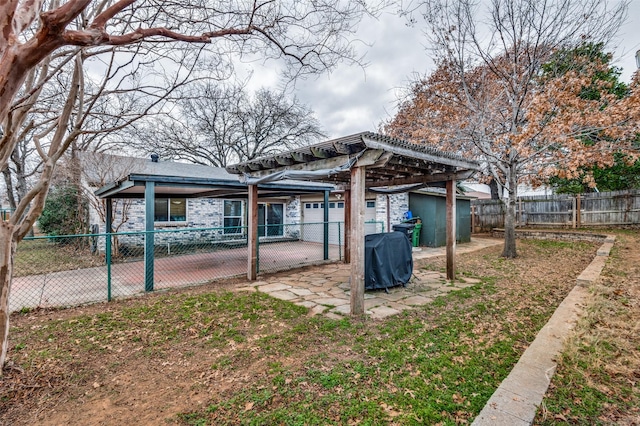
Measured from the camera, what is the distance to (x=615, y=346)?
285 centimetres

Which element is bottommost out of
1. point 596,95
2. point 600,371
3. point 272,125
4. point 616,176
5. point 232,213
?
point 600,371

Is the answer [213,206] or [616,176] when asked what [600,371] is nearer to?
[213,206]

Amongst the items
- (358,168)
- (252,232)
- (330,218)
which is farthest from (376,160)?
(330,218)

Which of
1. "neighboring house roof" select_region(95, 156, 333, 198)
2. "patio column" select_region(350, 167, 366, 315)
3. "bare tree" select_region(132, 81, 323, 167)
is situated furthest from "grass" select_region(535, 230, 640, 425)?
"bare tree" select_region(132, 81, 323, 167)

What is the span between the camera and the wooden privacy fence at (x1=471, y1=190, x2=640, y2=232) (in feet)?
40.7

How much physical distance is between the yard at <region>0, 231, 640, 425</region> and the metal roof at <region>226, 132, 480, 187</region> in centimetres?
230

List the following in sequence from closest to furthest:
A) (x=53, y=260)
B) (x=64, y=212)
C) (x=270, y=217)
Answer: (x=53, y=260)
(x=64, y=212)
(x=270, y=217)

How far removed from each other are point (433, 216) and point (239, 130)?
13711 millimetres

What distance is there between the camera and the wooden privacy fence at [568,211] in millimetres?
12414

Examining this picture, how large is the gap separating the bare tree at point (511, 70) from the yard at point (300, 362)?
14.2ft

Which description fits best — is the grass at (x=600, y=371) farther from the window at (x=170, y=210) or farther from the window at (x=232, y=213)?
the window at (x=170, y=210)

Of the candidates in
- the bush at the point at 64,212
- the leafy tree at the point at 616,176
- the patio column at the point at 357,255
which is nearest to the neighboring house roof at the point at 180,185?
the bush at the point at 64,212

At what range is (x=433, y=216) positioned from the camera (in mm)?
11719

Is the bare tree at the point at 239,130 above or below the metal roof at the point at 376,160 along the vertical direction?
above
